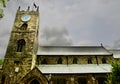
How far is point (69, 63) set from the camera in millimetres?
31406

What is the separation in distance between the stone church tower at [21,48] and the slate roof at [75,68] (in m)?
3.30

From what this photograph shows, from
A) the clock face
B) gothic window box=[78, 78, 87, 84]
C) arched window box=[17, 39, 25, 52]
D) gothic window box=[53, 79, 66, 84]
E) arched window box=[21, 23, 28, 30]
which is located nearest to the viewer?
gothic window box=[53, 79, 66, 84]

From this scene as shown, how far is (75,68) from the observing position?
94.9 feet

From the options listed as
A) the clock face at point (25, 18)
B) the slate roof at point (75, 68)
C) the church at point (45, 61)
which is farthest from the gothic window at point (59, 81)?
the clock face at point (25, 18)

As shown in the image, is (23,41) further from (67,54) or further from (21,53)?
(67,54)

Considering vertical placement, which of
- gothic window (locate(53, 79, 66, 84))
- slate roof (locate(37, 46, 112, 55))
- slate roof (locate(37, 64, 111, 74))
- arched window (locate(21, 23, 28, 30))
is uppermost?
arched window (locate(21, 23, 28, 30))

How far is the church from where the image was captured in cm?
2589

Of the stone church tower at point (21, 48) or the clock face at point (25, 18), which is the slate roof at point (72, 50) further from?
the clock face at point (25, 18)

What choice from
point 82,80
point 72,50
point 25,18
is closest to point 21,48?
point 25,18

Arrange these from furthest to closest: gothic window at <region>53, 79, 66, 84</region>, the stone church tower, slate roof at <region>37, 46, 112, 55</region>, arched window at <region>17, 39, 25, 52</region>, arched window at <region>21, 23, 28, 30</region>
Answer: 1. slate roof at <region>37, 46, 112, 55</region>
2. arched window at <region>21, 23, 28, 30</region>
3. arched window at <region>17, 39, 25, 52</region>
4. the stone church tower
5. gothic window at <region>53, 79, 66, 84</region>

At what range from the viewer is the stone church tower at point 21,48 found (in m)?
26.8

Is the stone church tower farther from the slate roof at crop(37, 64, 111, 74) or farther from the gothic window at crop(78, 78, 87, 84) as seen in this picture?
the gothic window at crop(78, 78, 87, 84)

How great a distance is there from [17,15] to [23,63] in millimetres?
13287

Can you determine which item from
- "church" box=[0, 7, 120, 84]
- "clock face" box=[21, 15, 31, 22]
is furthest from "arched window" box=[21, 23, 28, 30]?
"clock face" box=[21, 15, 31, 22]
